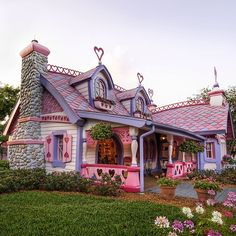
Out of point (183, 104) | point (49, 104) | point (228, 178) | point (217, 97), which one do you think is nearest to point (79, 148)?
point (49, 104)

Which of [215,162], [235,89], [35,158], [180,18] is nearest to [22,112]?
[35,158]

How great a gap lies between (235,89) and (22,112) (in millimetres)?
27879

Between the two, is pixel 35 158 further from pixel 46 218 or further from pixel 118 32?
pixel 118 32

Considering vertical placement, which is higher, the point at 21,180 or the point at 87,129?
the point at 87,129

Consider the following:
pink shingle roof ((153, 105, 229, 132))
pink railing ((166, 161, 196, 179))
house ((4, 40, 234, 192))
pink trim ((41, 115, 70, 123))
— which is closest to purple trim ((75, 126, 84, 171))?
house ((4, 40, 234, 192))

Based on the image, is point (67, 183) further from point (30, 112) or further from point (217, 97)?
point (217, 97)

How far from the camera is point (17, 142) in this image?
40.9 ft

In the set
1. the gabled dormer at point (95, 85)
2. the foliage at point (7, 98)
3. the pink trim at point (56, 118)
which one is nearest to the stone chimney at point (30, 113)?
the pink trim at point (56, 118)

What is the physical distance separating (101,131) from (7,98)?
1885cm

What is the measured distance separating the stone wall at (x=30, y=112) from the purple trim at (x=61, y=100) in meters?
0.62

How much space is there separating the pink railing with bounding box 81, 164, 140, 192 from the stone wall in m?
3.29

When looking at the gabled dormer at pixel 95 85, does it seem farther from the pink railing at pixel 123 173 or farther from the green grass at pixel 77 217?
the green grass at pixel 77 217

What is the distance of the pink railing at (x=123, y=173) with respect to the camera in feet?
29.8

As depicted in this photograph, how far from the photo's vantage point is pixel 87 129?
34.9 ft
